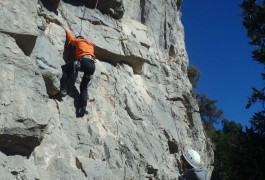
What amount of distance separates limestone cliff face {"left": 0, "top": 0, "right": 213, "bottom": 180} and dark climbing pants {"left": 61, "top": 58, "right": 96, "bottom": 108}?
24cm

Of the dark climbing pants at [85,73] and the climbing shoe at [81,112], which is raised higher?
the dark climbing pants at [85,73]

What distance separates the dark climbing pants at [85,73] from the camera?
811cm

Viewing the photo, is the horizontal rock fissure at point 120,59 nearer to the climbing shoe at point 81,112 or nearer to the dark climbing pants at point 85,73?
the dark climbing pants at point 85,73

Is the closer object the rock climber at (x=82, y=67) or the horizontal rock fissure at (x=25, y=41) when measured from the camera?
the horizontal rock fissure at (x=25, y=41)

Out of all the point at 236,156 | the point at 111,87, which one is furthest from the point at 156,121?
the point at 236,156

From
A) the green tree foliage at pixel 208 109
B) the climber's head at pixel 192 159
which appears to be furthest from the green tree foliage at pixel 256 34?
the green tree foliage at pixel 208 109

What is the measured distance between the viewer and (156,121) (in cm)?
1001

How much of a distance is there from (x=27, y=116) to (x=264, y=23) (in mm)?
4894

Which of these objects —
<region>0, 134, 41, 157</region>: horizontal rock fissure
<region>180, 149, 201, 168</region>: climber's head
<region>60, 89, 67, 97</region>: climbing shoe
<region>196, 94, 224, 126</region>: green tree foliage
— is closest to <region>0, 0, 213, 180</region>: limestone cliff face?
<region>0, 134, 41, 157</region>: horizontal rock fissure

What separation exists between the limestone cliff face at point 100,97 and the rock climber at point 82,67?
0.20m

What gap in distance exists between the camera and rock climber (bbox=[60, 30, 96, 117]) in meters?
8.10

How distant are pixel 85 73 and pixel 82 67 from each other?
0.14 metres

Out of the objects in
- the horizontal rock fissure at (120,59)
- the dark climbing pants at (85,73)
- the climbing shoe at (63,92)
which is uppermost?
the horizontal rock fissure at (120,59)

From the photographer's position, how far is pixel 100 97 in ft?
29.6
